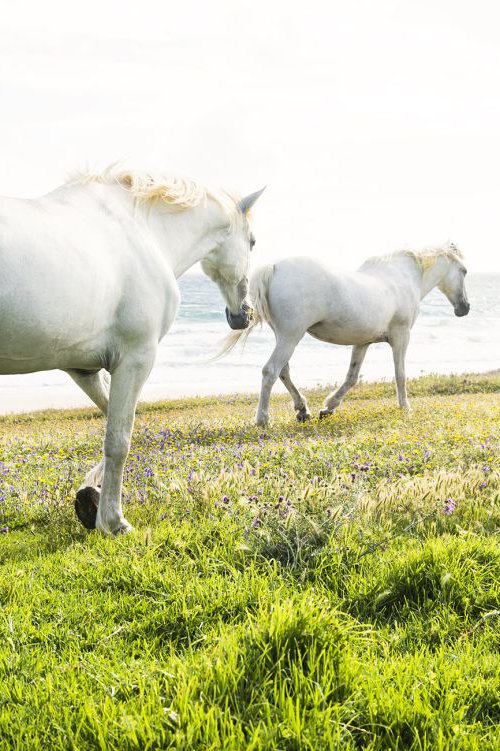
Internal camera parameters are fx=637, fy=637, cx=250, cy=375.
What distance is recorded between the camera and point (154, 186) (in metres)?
5.23

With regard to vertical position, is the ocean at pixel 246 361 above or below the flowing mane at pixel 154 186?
below

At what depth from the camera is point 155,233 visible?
17.2ft

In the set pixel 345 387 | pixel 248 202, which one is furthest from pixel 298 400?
pixel 248 202

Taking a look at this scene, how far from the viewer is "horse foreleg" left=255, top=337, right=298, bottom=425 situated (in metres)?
11.0

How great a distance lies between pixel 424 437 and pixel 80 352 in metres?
5.21

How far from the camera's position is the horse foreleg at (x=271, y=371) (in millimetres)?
10969

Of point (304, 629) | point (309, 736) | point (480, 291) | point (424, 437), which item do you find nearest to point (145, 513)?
point (304, 629)

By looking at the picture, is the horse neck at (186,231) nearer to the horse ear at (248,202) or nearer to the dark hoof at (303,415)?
the horse ear at (248,202)

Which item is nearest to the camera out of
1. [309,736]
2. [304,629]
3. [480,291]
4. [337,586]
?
[309,736]

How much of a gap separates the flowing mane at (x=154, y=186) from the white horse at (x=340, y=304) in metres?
4.64

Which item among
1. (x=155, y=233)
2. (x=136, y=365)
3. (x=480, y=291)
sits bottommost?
(x=480, y=291)

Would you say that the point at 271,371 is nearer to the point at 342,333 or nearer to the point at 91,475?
the point at 342,333

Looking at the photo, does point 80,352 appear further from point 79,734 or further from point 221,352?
point 221,352

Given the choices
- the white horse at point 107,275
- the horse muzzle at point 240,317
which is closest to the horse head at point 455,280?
the horse muzzle at point 240,317
